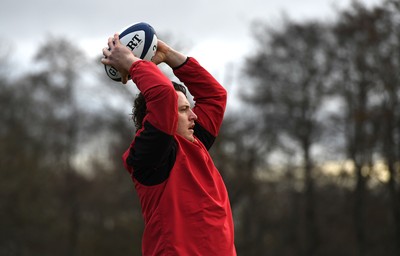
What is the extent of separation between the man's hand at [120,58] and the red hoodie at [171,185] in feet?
0.31

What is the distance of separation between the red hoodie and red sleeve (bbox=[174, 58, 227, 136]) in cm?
55

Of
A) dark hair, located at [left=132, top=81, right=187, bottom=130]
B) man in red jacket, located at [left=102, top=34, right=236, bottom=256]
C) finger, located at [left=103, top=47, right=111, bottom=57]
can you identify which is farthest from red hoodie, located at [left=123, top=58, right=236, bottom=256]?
dark hair, located at [left=132, top=81, right=187, bottom=130]

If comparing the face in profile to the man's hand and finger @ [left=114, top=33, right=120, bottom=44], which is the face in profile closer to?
the man's hand

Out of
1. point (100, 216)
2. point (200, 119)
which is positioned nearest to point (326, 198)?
point (100, 216)

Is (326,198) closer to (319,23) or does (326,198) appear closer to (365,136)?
(365,136)

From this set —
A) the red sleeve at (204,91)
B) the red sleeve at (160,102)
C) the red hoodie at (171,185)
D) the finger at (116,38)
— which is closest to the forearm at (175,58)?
the red sleeve at (204,91)

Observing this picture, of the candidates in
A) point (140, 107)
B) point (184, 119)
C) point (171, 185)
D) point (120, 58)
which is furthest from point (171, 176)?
point (120, 58)

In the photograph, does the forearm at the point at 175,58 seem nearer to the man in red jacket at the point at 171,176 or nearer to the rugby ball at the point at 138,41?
the rugby ball at the point at 138,41

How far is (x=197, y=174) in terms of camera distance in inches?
155

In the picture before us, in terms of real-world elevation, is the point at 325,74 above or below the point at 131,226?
above

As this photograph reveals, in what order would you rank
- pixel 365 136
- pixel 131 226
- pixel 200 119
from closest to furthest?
1. pixel 200 119
2. pixel 131 226
3. pixel 365 136

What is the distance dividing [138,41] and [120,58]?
0.26m

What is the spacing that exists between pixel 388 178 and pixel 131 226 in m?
8.60

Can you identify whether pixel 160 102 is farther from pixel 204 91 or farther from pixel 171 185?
pixel 204 91
